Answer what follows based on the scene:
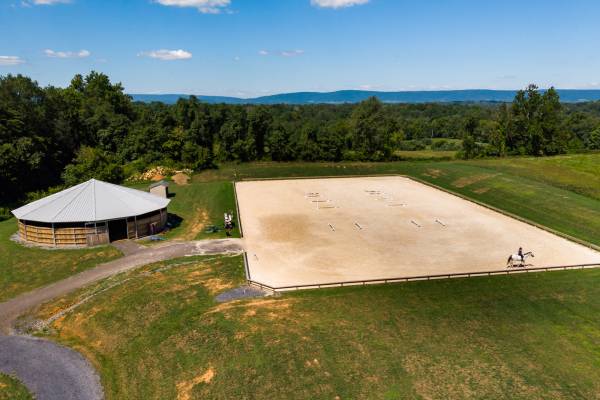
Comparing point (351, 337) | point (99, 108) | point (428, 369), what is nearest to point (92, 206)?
point (351, 337)

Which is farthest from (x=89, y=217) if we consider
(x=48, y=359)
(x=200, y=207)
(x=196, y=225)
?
(x=48, y=359)

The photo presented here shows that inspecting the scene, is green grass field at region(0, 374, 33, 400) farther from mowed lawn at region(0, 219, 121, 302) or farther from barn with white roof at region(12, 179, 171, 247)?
barn with white roof at region(12, 179, 171, 247)

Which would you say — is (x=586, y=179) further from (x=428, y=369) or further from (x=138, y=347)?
(x=138, y=347)

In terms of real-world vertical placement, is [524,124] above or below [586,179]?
above

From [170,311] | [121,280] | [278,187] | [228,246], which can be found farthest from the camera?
[278,187]

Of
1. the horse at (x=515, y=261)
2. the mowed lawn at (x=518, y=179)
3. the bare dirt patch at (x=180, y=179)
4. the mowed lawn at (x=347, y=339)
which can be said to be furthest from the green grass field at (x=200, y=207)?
the horse at (x=515, y=261)

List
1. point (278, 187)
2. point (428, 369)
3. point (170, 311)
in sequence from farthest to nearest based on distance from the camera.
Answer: point (278, 187), point (170, 311), point (428, 369)

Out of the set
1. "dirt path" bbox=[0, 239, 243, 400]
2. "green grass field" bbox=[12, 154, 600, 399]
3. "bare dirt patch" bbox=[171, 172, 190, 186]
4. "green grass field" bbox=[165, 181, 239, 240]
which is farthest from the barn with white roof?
"bare dirt patch" bbox=[171, 172, 190, 186]

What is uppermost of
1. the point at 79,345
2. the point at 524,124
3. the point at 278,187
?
the point at 524,124

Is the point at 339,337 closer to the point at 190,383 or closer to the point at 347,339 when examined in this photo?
the point at 347,339
